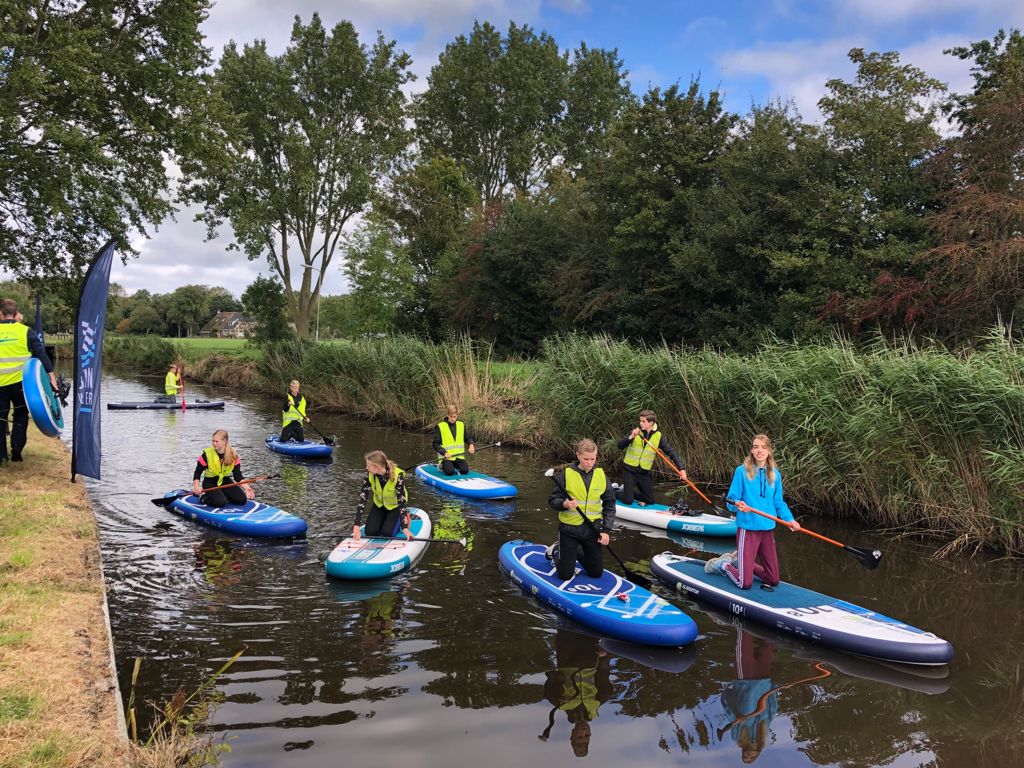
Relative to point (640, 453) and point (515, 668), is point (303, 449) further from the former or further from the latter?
point (515, 668)

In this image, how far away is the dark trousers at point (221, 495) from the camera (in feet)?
30.2

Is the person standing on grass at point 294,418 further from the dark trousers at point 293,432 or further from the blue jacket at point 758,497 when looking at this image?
the blue jacket at point 758,497

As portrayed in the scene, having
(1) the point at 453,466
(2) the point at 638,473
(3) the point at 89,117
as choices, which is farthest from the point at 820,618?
(3) the point at 89,117

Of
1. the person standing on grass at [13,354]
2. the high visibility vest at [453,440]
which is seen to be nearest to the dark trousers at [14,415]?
the person standing on grass at [13,354]

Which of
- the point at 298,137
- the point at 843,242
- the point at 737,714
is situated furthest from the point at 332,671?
the point at 298,137

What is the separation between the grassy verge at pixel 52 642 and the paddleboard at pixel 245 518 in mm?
1589

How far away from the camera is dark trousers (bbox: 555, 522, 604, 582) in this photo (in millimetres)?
6684

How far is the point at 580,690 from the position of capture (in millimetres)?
5062

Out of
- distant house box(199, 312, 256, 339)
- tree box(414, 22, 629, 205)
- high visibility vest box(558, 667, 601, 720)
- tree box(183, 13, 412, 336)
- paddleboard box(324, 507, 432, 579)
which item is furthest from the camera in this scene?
distant house box(199, 312, 256, 339)

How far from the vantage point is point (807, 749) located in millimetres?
4406

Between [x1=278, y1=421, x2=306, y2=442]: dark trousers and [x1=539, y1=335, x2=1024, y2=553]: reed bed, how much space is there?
6468mm

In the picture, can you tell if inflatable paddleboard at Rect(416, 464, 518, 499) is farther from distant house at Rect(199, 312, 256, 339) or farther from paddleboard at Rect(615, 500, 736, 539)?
distant house at Rect(199, 312, 256, 339)

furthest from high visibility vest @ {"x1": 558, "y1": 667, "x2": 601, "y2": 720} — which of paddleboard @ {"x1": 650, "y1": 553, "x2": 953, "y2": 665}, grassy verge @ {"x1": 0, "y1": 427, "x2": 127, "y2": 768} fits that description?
grassy verge @ {"x1": 0, "y1": 427, "x2": 127, "y2": 768}

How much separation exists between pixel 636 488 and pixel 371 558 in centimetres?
474
